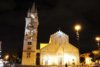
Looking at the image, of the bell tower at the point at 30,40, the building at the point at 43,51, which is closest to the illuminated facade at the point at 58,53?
the building at the point at 43,51

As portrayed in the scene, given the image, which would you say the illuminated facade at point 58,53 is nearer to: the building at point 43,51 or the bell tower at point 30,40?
the building at point 43,51

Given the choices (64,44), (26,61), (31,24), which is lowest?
(26,61)

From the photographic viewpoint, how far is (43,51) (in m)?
80.8

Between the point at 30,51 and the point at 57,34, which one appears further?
the point at 57,34

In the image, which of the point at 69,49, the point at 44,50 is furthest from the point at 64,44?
the point at 44,50

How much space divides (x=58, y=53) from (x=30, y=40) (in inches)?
470

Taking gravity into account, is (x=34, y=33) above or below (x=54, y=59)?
above

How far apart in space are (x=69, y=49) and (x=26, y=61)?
17652mm

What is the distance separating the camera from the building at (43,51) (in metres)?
78.2

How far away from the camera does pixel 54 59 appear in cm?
7938

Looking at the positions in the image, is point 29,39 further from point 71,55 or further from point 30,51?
point 71,55

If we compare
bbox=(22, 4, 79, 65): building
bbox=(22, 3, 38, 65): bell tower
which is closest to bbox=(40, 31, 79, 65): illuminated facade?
bbox=(22, 4, 79, 65): building

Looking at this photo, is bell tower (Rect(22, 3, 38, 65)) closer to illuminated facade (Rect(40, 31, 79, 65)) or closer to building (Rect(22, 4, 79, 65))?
building (Rect(22, 4, 79, 65))

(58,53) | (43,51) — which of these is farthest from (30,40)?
(58,53)
